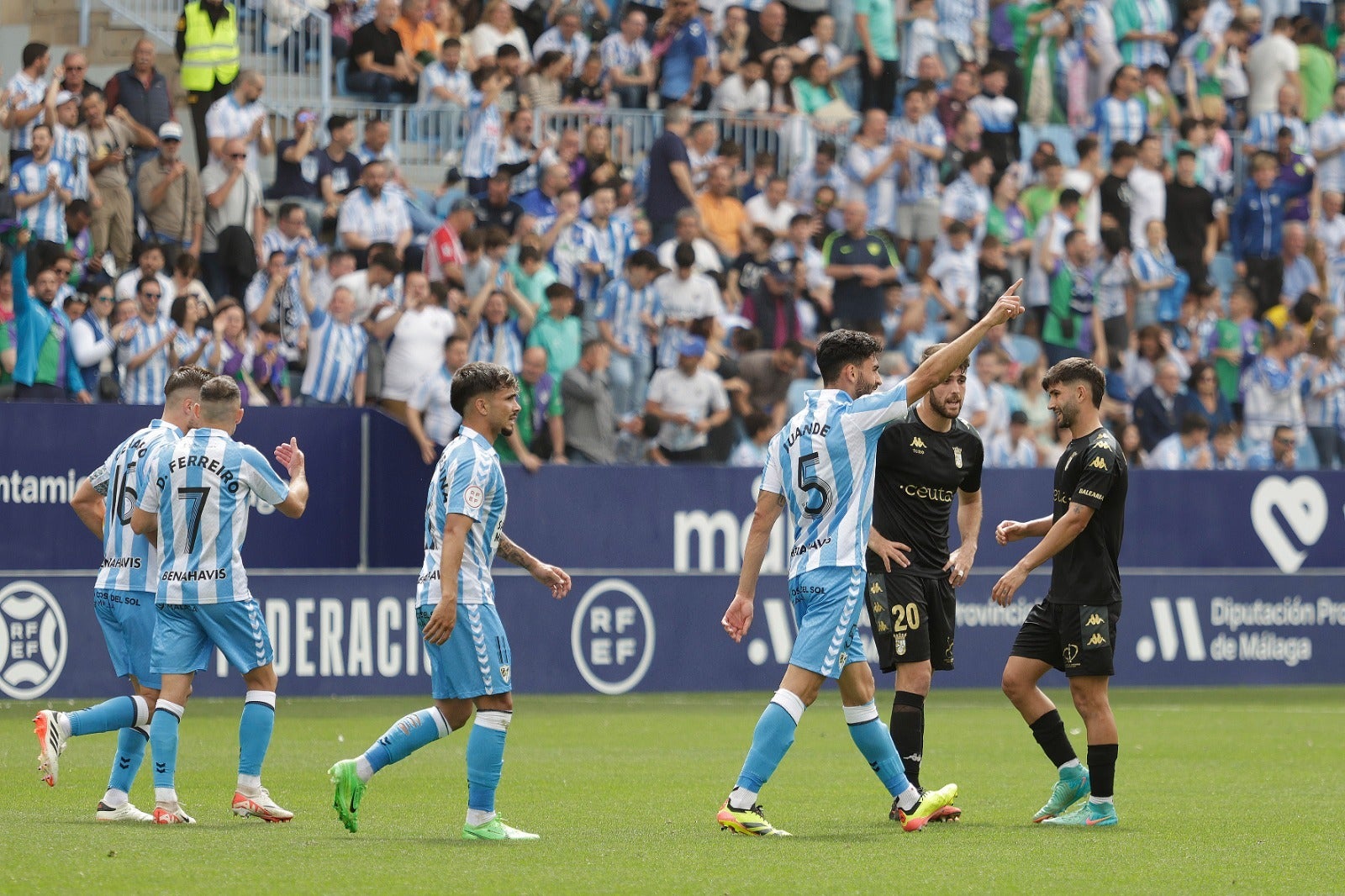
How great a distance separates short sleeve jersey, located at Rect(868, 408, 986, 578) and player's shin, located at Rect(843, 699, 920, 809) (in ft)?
3.17

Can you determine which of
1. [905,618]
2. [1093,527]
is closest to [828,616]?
[905,618]

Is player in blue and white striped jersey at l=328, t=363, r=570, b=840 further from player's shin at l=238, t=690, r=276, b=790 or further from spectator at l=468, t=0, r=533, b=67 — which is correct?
spectator at l=468, t=0, r=533, b=67

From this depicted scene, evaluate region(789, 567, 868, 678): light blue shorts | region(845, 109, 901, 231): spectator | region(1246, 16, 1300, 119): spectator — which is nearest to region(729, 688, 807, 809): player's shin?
region(789, 567, 868, 678): light blue shorts

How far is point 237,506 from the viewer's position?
9.33 meters

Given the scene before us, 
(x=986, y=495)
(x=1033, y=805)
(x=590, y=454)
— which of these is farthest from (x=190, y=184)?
(x=1033, y=805)

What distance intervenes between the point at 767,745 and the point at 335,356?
1044 centimetres

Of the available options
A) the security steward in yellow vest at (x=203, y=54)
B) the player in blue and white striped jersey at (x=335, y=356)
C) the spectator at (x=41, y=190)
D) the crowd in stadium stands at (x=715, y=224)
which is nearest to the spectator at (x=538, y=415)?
the crowd in stadium stands at (x=715, y=224)

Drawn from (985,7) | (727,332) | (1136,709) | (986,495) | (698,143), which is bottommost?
(1136,709)

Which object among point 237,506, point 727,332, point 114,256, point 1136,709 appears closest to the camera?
point 237,506

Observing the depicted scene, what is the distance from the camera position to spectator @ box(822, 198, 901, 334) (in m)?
21.4

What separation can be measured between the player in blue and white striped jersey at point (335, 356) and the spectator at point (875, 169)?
22.9 ft

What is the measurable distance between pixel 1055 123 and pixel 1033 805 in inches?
657

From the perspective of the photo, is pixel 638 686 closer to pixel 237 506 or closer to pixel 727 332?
pixel 727 332

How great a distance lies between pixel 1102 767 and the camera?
9398mm
